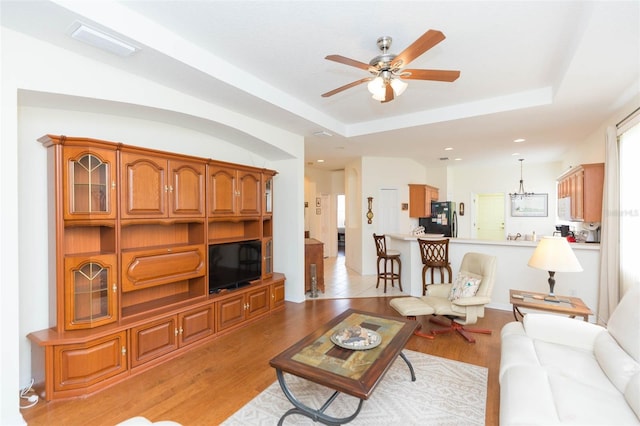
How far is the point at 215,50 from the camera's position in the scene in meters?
2.79

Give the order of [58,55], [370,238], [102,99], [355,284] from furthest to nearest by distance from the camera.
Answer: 1. [370,238]
2. [355,284]
3. [102,99]
4. [58,55]

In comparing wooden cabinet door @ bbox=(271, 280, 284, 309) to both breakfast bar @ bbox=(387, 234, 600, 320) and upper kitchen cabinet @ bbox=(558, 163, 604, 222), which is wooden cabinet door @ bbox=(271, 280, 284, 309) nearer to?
breakfast bar @ bbox=(387, 234, 600, 320)

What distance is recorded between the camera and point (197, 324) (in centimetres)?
341

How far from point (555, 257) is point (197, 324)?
383cm

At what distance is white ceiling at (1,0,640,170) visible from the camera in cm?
215

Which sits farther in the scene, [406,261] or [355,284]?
[355,284]

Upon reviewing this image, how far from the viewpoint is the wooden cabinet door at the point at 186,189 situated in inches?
130

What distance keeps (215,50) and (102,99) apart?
108 cm

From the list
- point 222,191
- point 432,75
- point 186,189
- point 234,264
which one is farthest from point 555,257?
point 186,189

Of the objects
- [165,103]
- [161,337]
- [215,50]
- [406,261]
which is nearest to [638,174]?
[406,261]

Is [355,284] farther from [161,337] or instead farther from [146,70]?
[146,70]

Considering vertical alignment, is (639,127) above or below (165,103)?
below

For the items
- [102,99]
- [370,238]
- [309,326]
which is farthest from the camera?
[370,238]

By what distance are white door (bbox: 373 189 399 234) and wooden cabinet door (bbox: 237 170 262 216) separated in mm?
3659
